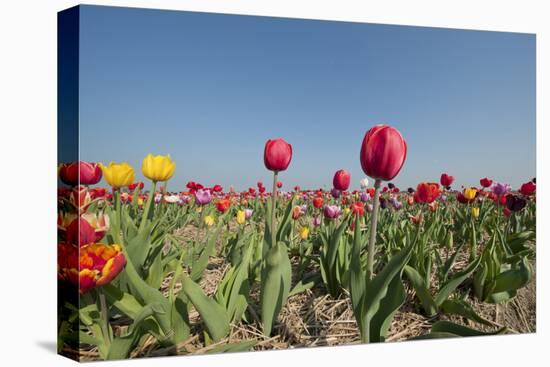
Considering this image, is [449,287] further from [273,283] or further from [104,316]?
[104,316]

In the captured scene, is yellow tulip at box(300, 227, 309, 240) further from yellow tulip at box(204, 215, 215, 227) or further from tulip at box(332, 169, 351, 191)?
yellow tulip at box(204, 215, 215, 227)

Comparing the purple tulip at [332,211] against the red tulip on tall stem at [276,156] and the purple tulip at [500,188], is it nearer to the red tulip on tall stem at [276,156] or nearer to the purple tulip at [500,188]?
the red tulip on tall stem at [276,156]

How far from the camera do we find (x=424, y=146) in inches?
187

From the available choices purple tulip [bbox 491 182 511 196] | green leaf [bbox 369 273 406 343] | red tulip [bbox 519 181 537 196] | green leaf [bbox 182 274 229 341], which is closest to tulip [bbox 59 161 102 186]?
green leaf [bbox 182 274 229 341]

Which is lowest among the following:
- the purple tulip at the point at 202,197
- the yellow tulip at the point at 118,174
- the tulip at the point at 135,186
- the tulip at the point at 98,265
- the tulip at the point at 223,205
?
the tulip at the point at 98,265

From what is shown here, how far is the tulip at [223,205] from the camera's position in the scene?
4474 millimetres

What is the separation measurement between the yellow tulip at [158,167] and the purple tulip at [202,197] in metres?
0.36

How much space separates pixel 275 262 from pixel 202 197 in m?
0.70

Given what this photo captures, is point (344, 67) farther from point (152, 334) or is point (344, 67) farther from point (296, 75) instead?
point (152, 334)

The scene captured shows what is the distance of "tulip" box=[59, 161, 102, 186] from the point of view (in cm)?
367

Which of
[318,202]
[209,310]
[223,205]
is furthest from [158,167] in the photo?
[318,202]

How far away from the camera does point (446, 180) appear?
15.9 feet

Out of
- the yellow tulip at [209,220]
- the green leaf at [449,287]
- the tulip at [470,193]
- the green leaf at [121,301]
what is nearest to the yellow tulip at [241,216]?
the yellow tulip at [209,220]

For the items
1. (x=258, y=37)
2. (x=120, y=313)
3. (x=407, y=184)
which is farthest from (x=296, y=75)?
(x=120, y=313)
